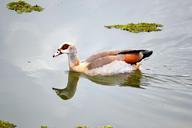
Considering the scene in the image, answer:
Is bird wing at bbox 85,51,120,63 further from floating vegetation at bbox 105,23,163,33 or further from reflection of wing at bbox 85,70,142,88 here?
floating vegetation at bbox 105,23,163,33

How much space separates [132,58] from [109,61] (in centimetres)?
72

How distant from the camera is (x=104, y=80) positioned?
16.2 metres

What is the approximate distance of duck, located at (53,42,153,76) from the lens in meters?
16.6

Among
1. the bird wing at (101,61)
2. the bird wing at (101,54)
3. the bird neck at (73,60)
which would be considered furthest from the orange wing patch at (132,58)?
the bird neck at (73,60)

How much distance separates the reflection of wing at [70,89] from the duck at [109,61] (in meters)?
0.33

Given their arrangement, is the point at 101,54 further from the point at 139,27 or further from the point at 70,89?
the point at 139,27

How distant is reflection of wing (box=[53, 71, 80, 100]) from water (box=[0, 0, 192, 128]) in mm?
31

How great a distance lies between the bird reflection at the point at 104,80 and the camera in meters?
15.2

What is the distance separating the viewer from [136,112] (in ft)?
43.9

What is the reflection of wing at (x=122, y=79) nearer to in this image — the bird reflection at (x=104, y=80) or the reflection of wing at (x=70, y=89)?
the bird reflection at (x=104, y=80)

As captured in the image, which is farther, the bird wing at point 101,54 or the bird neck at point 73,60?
the bird neck at point 73,60

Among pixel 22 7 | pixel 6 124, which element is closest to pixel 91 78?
pixel 6 124

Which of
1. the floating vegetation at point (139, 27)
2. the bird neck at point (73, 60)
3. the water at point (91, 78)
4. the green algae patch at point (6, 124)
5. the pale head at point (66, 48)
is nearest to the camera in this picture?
the green algae patch at point (6, 124)

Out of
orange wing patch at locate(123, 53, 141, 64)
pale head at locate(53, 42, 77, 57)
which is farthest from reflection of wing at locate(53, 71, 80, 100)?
orange wing patch at locate(123, 53, 141, 64)
